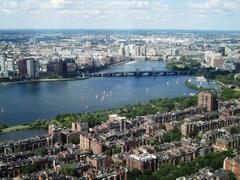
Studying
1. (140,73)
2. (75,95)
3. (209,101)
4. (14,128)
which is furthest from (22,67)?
(209,101)

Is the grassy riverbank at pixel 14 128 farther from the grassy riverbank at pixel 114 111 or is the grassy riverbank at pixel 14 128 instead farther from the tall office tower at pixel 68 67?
the tall office tower at pixel 68 67

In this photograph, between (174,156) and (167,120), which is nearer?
(174,156)

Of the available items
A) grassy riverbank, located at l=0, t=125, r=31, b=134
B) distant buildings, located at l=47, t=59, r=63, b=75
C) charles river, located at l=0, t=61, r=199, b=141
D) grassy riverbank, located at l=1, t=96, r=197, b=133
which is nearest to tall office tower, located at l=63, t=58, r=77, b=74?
distant buildings, located at l=47, t=59, r=63, b=75

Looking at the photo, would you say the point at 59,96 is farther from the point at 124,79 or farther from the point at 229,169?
the point at 229,169

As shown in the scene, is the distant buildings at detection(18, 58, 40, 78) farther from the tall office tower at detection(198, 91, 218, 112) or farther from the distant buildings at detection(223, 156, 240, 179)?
the distant buildings at detection(223, 156, 240, 179)

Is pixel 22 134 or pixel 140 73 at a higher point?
pixel 140 73

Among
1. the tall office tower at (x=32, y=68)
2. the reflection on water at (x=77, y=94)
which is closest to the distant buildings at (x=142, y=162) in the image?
the reflection on water at (x=77, y=94)

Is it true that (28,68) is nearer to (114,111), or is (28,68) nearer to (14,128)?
(114,111)

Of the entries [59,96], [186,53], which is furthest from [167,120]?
[186,53]
